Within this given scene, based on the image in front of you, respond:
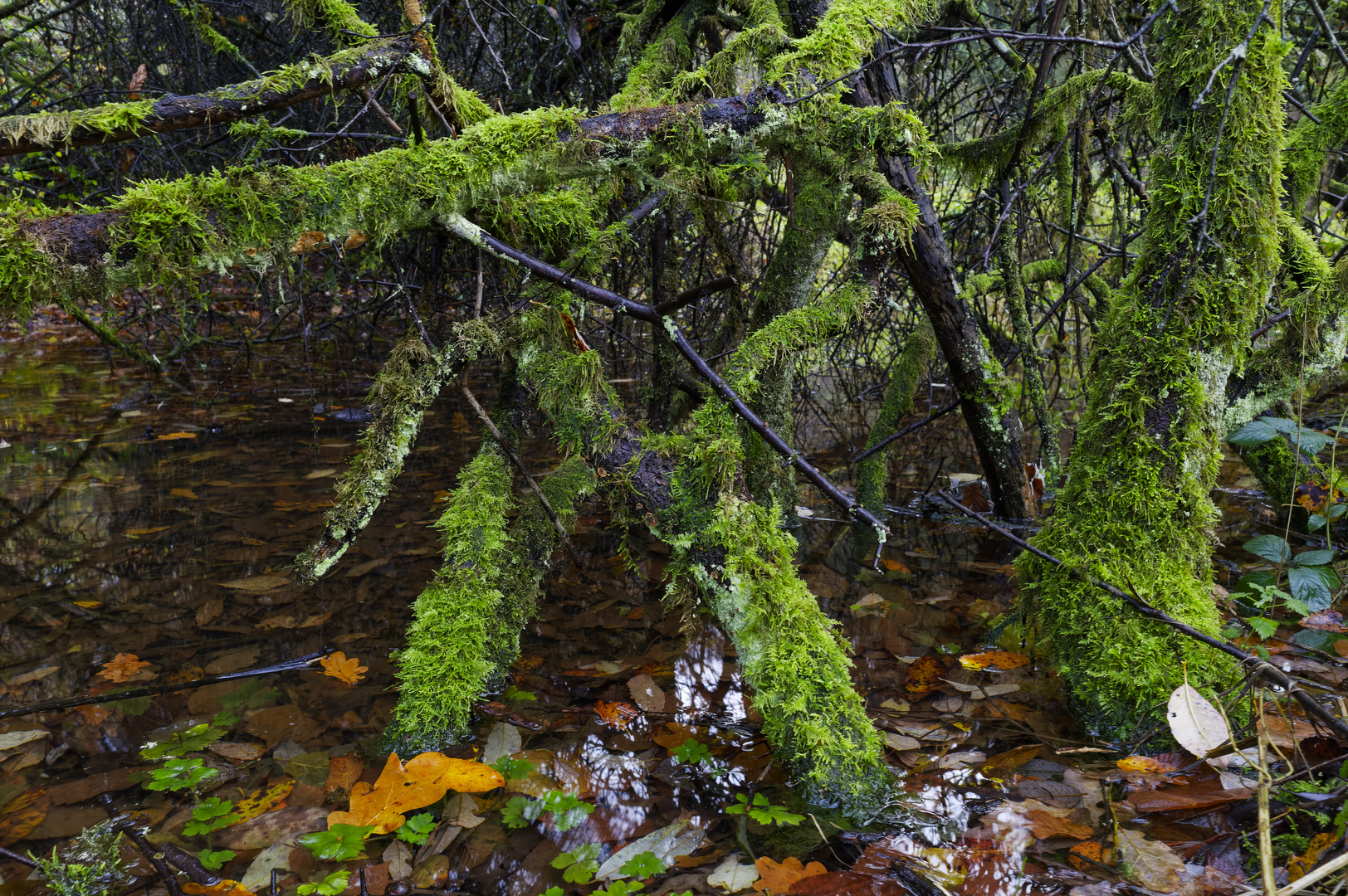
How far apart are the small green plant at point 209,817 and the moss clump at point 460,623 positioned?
0.41 m

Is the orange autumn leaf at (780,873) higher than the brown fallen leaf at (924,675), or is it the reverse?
the orange autumn leaf at (780,873)

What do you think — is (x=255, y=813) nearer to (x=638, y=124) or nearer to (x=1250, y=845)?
(x=638, y=124)

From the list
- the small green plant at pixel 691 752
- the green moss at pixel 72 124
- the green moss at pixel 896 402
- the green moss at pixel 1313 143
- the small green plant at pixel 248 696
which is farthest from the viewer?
the green moss at pixel 896 402

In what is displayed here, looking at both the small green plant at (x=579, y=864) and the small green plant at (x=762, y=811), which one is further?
the small green plant at (x=762, y=811)

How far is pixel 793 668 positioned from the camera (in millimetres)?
1897

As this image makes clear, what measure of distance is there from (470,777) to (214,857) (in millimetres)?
600

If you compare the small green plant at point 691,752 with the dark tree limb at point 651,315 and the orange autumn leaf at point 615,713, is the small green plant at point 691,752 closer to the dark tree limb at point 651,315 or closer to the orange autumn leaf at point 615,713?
the orange autumn leaf at point 615,713

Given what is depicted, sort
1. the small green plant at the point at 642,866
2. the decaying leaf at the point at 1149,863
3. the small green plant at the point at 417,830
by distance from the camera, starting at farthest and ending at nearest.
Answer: the small green plant at the point at 417,830
the small green plant at the point at 642,866
the decaying leaf at the point at 1149,863

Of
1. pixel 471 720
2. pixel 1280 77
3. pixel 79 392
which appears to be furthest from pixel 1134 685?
pixel 79 392

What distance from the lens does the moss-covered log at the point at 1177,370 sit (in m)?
1.97

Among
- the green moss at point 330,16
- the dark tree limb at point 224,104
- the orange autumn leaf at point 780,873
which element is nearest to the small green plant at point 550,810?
the orange autumn leaf at point 780,873

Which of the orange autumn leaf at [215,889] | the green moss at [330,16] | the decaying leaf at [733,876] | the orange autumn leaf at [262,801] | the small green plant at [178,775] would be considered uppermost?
the green moss at [330,16]

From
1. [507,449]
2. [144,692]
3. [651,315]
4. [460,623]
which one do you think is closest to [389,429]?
[507,449]

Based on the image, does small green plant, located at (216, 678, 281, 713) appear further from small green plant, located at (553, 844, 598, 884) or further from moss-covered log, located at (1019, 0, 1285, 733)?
moss-covered log, located at (1019, 0, 1285, 733)
